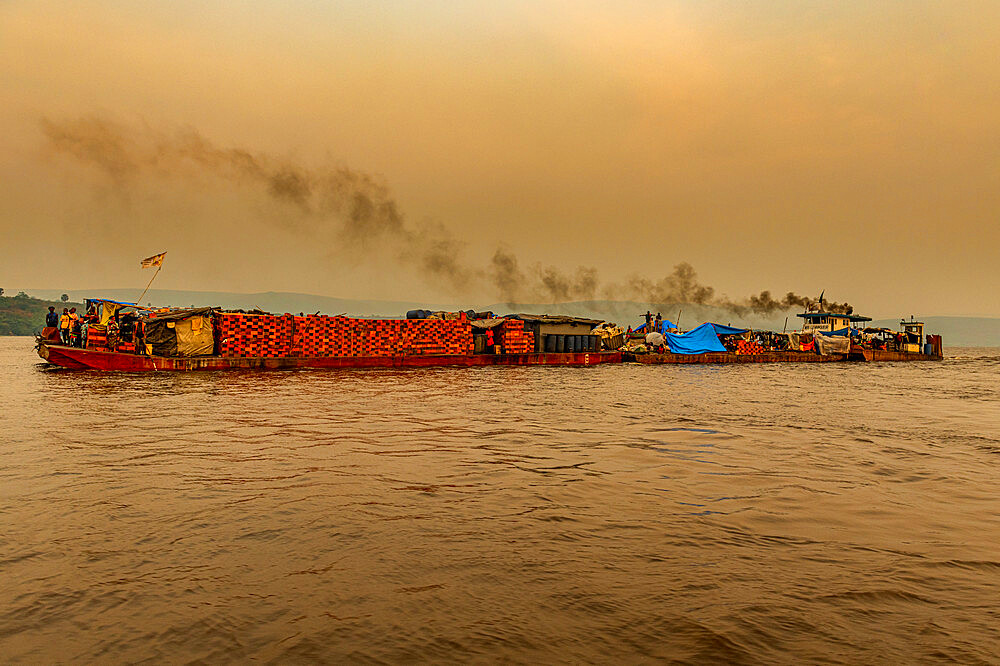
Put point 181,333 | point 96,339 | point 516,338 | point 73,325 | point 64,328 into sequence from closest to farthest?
1. point 96,339
2. point 181,333
3. point 73,325
4. point 64,328
5. point 516,338

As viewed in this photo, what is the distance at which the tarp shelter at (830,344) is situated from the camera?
7531 cm

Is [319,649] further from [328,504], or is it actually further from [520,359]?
[520,359]

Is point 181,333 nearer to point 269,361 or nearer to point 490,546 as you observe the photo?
point 269,361

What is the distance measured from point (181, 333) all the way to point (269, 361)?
5.71 meters

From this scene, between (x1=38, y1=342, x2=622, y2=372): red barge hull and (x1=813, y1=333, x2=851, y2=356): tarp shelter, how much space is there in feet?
119

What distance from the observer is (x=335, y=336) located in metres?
45.4

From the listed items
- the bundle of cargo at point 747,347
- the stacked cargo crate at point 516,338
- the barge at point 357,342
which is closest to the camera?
the barge at point 357,342

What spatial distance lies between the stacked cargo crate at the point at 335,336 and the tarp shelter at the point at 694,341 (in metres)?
23.4

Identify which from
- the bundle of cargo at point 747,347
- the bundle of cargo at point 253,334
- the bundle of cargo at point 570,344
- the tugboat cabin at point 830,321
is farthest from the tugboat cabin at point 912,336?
the bundle of cargo at point 253,334

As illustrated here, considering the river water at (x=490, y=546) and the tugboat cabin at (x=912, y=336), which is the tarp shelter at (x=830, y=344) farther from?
the river water at (x=490, y=546)

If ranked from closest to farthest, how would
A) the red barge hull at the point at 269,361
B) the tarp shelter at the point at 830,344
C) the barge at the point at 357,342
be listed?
the red barge hull at the point at 269,361
the barge at the point at 357,342
the tarp shelter at the point at 830,344

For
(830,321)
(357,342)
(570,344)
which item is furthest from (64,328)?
(830,321)

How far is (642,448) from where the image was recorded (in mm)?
12914

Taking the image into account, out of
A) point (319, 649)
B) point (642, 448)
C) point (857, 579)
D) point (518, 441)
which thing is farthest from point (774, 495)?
point (319, 649)
